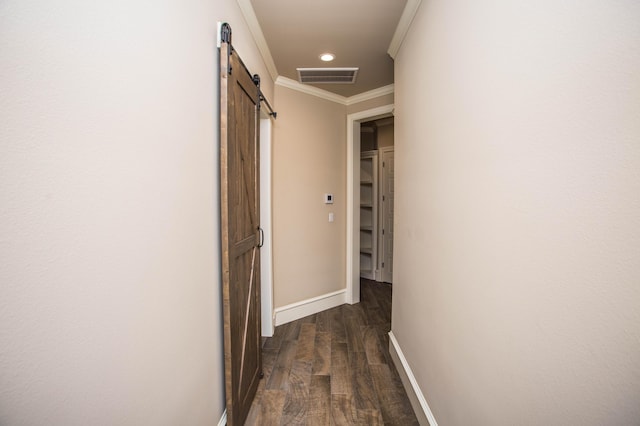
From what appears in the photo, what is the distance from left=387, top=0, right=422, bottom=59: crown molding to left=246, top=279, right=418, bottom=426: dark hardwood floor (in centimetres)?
271

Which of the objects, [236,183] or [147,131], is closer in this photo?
[147,131]

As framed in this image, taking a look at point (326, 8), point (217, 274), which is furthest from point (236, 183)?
point (326, 8)

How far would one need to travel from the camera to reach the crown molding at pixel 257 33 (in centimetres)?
185

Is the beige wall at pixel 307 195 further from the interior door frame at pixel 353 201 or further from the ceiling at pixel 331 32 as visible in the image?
the ceiling at pixel 331 32

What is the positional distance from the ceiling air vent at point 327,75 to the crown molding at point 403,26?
51 cm

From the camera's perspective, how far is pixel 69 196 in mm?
619

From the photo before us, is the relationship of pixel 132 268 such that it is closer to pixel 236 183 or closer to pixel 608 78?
pixel 236 183

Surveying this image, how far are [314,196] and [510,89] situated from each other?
2564mm

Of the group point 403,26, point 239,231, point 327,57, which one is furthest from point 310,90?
point 239,231

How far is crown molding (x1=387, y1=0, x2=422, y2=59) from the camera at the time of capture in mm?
1779

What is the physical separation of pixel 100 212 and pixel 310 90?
296cm

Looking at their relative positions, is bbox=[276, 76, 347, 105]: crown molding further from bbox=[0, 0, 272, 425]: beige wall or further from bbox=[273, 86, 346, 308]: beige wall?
bbox=[0, 0, 272, 425]: beige wall

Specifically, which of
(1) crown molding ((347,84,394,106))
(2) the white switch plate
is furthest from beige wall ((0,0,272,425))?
(1) crown molding ((347,84,394,106))

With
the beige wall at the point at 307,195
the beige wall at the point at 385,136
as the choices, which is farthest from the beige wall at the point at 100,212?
the beige wall at the point at 385,136
